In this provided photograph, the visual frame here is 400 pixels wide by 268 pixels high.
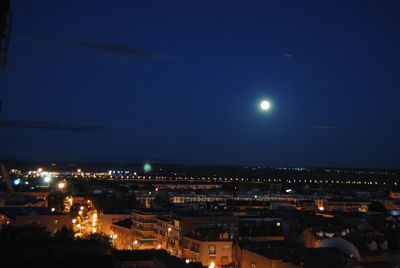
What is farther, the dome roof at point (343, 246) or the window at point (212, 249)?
the window at point (212, 249)

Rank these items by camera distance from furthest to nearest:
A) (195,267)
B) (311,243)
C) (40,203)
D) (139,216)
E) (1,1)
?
(40,203), (139,216), (311,243), (195,267), (1,1)

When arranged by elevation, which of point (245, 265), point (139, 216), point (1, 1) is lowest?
point (245, 265)

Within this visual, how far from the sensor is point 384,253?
37.3 ft

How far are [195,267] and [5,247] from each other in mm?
3692

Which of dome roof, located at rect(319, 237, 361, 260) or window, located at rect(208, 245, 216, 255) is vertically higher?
dome roof, located at rect(319, 237, 361, 260)

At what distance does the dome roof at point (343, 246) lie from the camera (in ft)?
34.0

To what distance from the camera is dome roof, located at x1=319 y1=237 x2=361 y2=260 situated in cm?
1038

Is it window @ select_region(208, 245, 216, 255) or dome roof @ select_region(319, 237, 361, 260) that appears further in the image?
window @ select_region(208, 245, 216, 255)

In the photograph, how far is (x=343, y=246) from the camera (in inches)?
418

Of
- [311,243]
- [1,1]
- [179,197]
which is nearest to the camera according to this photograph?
[1,1]

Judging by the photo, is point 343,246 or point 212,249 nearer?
point 343,246

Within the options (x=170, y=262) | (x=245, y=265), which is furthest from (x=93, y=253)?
(x=245, y=265)

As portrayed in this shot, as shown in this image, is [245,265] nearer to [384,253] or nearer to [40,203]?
[384,253]

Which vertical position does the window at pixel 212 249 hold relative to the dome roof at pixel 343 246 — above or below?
below
